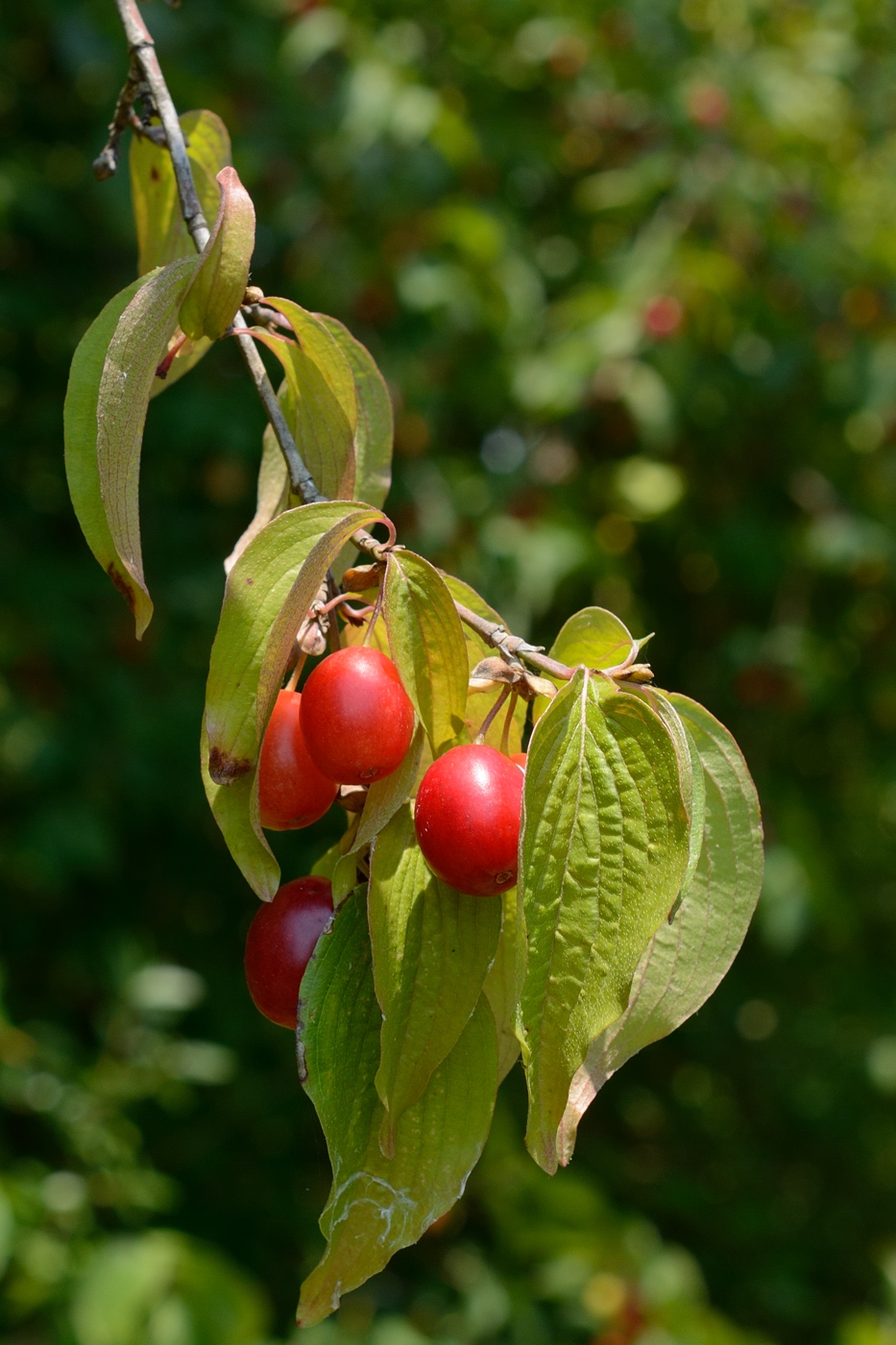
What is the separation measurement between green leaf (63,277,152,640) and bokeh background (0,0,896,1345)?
160cm

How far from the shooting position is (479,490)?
2666mm

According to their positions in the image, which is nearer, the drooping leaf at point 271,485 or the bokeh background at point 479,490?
the drooping leaf at point 271,485

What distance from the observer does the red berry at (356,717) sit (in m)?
0.67

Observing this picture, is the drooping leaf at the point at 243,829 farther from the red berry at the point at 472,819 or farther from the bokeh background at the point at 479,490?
the bokeh background at the point at 479,490

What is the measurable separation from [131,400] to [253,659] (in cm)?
19

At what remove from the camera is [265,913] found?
768 millimetres

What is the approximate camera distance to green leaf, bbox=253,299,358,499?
0.86m

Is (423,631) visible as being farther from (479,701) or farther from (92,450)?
(92,450)

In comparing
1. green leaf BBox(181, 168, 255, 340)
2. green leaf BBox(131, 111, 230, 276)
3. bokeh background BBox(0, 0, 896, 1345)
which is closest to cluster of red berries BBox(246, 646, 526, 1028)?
green leaf BBox(181, 168, 255, 340)

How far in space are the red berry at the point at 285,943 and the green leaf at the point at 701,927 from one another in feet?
0.62

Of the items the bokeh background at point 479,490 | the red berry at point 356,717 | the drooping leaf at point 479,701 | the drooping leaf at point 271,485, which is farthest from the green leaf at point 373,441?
the bokeh background at point 479,490

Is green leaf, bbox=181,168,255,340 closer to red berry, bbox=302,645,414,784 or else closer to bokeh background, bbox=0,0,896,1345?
red berry, bbox=302,645,414,784

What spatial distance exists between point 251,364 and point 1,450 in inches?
76.5

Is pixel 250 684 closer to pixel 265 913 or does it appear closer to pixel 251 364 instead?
pixel 265 913
